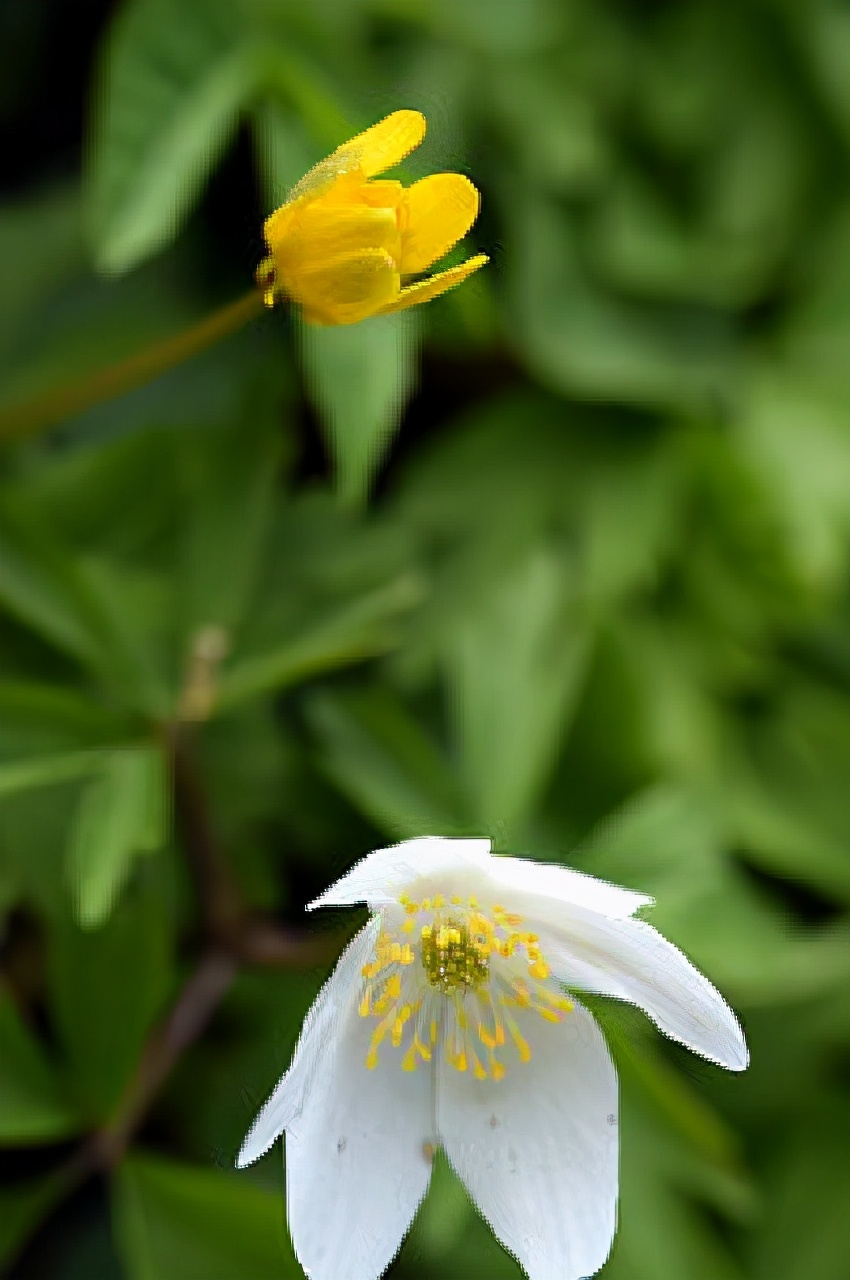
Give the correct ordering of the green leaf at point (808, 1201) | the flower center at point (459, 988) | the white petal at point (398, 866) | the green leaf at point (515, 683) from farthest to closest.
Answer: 1. the green leaf at point (808, 1201)
2. the green leaf at point (515, 683)
3. the flower center at point (459, 988)
4. the white petal at point (398, 866)

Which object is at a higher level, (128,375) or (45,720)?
(128,375)

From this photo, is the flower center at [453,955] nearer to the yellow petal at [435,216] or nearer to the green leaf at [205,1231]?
the green leaf at [205,1231]

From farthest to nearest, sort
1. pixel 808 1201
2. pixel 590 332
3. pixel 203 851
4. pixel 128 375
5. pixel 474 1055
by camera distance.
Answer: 1. pixel 590 332
2. pixel 808 1201
3. pixel 203 851
4. pixel 128 375
5. pixel 474 1055

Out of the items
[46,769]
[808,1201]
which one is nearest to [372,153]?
[46,769]

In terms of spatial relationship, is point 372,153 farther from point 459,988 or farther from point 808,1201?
point 808,1201

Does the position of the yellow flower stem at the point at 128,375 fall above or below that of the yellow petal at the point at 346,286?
below

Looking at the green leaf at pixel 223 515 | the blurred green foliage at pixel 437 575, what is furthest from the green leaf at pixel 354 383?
the green leaf at pixel 223 515

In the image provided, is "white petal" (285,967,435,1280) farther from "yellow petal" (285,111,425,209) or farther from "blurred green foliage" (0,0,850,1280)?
"yellow petal" (285,111,425,209)
